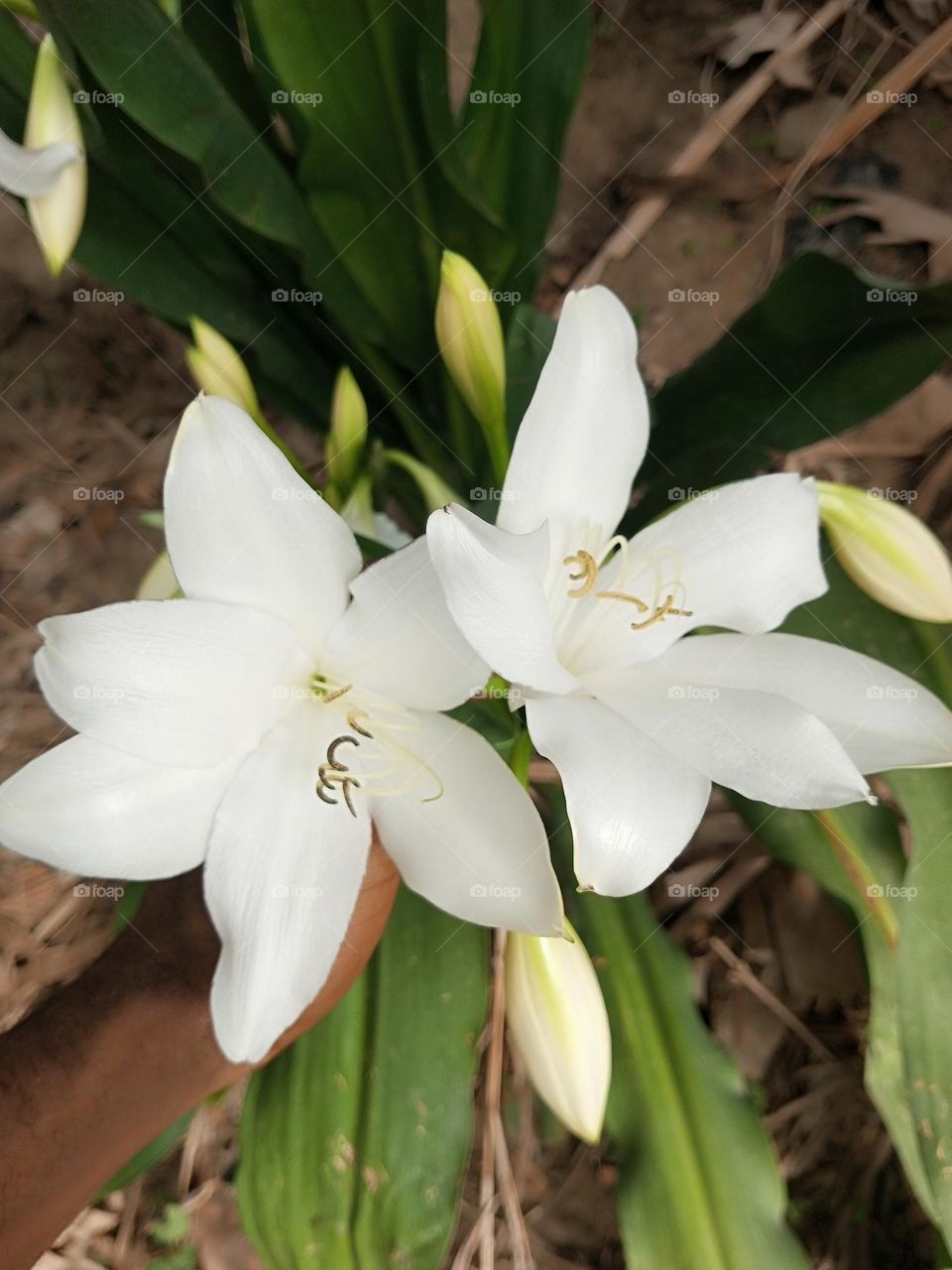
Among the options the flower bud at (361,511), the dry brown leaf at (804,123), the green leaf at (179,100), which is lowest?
the dry brown leaf at (804,123)

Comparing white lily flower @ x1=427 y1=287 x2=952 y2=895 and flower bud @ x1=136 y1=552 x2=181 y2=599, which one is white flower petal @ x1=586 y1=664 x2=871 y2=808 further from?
flower bud @ x1=136 y1=552 x2=181 y2=599

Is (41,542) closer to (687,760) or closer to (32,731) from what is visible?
(32,731)

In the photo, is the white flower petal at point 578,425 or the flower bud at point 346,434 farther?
the flower bud at point 346,434

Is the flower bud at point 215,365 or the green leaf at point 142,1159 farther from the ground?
the flower bud at point 215,365

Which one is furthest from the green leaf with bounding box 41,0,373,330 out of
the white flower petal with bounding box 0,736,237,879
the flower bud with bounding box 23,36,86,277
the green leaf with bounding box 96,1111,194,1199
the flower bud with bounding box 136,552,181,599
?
the green leaf with bounding box 96,1111,194,1199

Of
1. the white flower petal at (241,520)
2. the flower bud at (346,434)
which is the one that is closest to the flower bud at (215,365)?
the flower bud at (346,434)

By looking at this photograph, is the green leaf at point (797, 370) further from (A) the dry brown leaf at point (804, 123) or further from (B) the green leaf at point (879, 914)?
(A) the dry brown leaf at point (804, 123)
